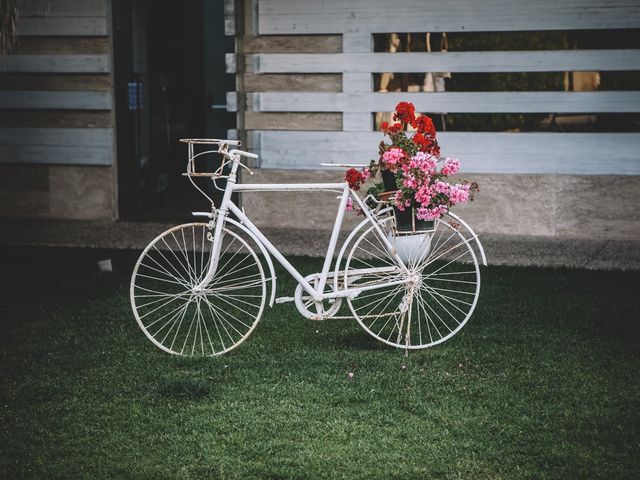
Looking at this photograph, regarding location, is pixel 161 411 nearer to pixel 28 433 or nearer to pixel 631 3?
pixel 28 433

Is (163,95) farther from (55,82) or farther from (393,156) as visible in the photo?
(393,156)

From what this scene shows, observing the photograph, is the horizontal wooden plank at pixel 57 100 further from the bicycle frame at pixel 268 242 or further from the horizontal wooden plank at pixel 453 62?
the bicycle frame at pixel 268 242

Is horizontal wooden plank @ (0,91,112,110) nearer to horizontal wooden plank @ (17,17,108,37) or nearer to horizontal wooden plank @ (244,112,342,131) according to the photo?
horizontal wooden plank @ (17,17,108,37)

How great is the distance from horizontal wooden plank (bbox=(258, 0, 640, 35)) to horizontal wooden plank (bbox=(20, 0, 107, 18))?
1.88 metres

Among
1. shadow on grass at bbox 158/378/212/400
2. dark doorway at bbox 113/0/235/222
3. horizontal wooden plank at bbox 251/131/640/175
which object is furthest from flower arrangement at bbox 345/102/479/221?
dark doorway at bbox 113/0/235/222

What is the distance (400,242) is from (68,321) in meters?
2.52

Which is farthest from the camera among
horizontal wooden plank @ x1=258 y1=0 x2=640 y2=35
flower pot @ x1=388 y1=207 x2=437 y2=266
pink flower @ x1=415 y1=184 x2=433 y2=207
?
horizontal wooden plank @ x1=258 y1=0 x2=640 y2=35

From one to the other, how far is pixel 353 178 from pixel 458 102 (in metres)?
4.58

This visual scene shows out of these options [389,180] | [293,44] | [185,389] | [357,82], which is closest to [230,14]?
[293,44]

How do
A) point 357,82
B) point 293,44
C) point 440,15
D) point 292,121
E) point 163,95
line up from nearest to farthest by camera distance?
point 440,15 < point 357,82 < point 293,44 < point 292,121 < point 163,95

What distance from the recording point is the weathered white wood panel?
1105cm

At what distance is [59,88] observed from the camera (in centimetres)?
1112

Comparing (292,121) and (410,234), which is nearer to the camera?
(410,234)

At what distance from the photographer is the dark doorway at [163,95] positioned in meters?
11.6
